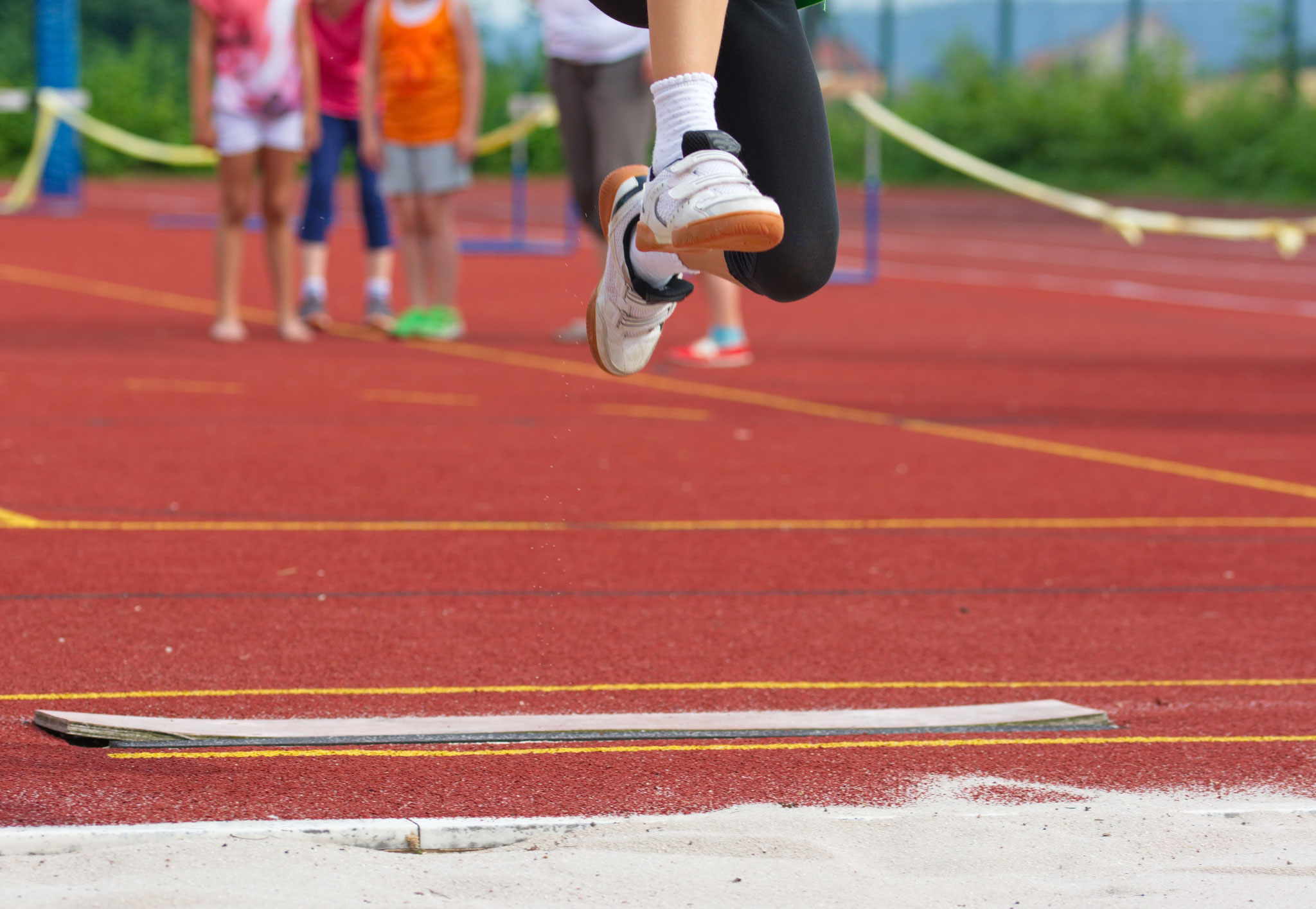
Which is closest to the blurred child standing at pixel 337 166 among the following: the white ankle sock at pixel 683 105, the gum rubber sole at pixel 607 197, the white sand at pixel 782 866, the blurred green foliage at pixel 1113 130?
the gum rubber sole at pixel 607 197

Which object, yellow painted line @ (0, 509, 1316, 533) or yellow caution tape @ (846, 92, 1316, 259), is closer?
yellow painted line @ (0, 509, 1316, 533)

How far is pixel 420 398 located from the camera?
751cm

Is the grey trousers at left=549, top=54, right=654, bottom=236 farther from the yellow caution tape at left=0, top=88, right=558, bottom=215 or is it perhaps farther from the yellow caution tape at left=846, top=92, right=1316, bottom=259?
the yellow caution tape at left=0, top=88, right=558, bottom=215

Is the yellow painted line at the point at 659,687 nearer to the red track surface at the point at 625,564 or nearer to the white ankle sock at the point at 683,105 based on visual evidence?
the red track surface at the point at 625,564

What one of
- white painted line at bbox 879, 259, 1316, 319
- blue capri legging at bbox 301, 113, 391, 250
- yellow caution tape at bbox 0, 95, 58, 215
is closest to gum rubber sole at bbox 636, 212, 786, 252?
blue capri legging at bbox 301, 113, 391, 250

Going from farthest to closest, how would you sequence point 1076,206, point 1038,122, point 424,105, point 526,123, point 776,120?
point 1038,122 < point 526,123 < point 1076,206 < point 424,105 < point 776,120

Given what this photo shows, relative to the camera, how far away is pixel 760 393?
7895 mm

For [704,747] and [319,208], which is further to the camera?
[319,208]

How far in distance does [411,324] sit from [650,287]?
638 cm

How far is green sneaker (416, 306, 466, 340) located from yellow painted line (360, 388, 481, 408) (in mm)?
1677

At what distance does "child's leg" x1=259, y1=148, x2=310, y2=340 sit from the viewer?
863 cm

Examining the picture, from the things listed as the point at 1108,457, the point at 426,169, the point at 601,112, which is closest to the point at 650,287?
the point at 1108,457

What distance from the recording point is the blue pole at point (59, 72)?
19688 millimetres

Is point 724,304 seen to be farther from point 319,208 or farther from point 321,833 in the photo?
point 321,833
